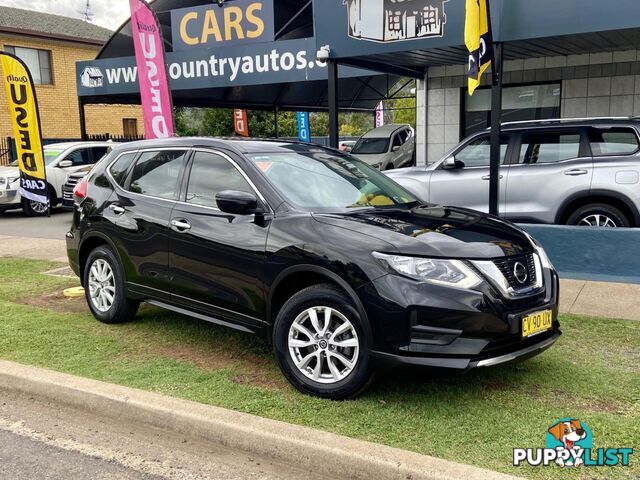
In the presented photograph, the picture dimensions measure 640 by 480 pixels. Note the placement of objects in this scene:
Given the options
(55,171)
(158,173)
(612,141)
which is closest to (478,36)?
(612,141)

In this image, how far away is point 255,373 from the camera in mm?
4613

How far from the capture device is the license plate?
3861mm

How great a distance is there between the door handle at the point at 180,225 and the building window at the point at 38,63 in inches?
953

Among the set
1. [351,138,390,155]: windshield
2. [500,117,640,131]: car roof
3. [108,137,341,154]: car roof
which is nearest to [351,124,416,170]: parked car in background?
[351,138,390,155]: windshield

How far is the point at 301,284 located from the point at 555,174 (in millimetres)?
4831

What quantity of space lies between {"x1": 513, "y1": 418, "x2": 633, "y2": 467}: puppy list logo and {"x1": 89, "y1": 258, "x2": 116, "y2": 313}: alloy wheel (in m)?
3.93

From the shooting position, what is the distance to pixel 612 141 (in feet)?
25.1

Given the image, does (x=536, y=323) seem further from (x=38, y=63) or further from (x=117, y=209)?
(x=38, y=63)

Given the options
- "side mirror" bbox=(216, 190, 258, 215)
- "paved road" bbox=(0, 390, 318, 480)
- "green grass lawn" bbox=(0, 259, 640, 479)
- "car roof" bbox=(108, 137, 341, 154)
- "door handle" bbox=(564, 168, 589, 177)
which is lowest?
"paved road" bbox=(0, 390, 318, 480)

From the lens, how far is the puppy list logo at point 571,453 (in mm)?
3277

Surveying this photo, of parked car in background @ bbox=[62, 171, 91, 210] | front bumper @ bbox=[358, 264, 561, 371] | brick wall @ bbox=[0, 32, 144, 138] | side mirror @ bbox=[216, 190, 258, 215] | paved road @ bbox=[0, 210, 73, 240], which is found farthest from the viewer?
brick wall @ bbox=[0, 32, 144, 138]

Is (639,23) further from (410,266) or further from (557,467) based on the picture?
(557,467)

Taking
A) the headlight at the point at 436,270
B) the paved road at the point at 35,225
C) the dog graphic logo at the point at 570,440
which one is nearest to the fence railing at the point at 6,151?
the paved road at the point at 35,225

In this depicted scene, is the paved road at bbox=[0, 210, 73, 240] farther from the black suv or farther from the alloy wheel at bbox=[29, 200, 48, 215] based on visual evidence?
the black suv
